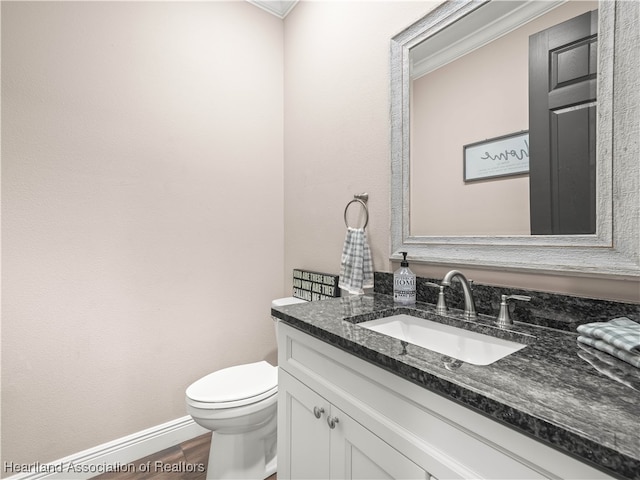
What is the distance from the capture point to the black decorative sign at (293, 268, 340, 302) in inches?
65.6

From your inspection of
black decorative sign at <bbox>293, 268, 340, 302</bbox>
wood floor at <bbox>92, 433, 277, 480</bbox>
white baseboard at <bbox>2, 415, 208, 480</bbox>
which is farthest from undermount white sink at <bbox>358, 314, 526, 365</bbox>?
white baseboard at <bbox>2, 415, 208, 480</bbox>


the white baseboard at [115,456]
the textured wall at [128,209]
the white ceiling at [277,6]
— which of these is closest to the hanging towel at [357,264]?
the textured wall at [128,209]

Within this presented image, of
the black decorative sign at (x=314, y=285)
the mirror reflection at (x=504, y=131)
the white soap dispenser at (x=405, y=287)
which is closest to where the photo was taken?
the mirror reflection at (x=504, y=131)

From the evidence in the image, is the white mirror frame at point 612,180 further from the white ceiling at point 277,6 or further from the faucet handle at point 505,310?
the white ceiling at point 277,6

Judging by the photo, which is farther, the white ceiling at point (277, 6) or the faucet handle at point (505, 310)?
the white ceiling at point (277, 6)

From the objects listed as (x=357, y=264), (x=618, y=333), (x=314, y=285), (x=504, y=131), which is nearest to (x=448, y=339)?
(x=618, y=333)

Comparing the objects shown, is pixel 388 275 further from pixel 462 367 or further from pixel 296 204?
pixel 296 204

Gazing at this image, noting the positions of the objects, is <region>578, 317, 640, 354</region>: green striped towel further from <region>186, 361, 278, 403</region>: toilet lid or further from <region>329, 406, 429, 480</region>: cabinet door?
<region>186, 361, 278, 403</region>: toilet lid

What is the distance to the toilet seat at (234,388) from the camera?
1.29m

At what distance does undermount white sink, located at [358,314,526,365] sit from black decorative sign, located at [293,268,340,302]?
59 cm

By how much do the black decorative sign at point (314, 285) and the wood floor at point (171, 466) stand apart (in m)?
0.91

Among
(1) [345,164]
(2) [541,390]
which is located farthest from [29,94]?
(2) [541,390]

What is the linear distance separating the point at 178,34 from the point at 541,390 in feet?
7.14

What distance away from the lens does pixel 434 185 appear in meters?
1.23
